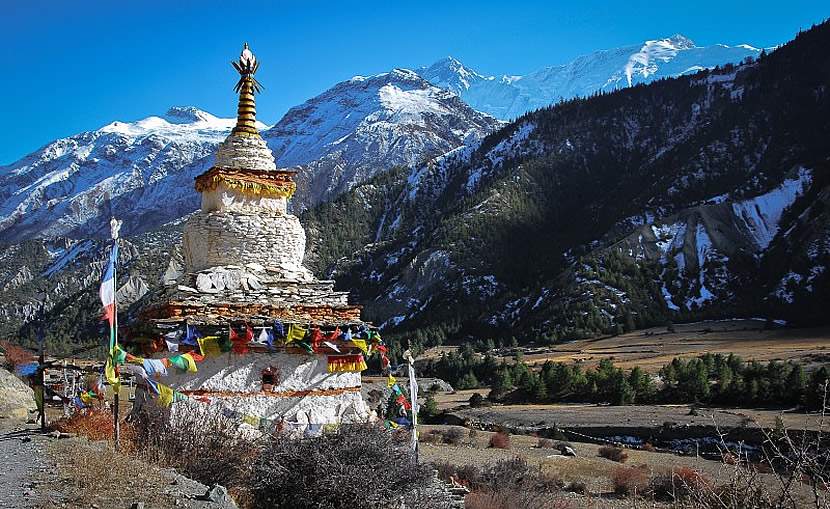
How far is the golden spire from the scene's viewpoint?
66.1 feet

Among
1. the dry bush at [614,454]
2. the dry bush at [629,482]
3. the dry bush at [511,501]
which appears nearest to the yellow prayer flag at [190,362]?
the dry bush at [511,501]

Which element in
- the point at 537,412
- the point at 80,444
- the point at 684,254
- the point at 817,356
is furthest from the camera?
the point at 684,254

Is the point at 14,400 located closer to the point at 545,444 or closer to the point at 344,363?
the point at 344,363

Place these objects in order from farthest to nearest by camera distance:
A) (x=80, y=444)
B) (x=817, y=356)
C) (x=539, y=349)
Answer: (x=539, y=349)
(x=817, y=356)
(x=80, y=444)

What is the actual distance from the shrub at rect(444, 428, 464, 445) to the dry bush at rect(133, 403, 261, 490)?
15864 mm

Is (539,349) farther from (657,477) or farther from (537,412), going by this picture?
(657,477)

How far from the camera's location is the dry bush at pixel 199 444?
12742 mm

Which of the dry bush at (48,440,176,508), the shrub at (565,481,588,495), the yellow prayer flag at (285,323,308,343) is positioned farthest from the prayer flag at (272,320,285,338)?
the shrub at (565,481,588,495)

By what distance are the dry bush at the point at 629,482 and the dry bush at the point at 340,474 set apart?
28.2 feet

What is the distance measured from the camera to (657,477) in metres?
20.4

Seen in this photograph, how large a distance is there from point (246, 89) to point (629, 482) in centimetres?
1402

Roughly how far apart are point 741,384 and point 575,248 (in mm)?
70669

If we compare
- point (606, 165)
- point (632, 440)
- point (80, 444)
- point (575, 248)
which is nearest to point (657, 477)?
point (632, 440)

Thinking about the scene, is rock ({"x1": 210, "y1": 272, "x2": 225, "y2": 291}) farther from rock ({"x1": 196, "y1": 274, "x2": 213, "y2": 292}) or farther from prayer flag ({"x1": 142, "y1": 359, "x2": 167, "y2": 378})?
prayer flag ({"x1": 142, "y1": 359, "x2": 167, "y2": 378})
